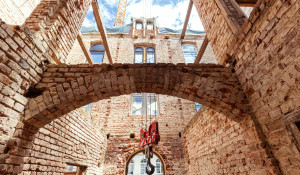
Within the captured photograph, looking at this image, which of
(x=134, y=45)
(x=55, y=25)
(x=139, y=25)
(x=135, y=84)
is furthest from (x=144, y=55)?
(x=135, y=84)

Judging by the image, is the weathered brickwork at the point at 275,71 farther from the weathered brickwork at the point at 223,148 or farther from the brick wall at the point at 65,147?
the brick wall at the point at 65,147

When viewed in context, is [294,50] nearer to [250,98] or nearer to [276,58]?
[276,58]

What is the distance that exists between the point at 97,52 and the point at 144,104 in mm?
4739

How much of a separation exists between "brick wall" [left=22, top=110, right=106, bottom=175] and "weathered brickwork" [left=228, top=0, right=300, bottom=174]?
12.2ft

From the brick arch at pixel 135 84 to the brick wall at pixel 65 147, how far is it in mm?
685

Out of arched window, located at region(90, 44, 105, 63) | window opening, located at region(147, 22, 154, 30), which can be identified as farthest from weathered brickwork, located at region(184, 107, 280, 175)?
window opening, located at region(147, 22, 154, 30)

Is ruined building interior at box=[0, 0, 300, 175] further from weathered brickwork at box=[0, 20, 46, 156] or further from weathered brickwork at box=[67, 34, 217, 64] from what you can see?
weathered brickwork at box=[67, 34, 217, 64]

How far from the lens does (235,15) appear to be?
3.20m

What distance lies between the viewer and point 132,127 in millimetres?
6512

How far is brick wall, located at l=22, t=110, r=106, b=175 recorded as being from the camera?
105 inches

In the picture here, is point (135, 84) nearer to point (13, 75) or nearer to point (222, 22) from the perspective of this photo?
point (13, 75)

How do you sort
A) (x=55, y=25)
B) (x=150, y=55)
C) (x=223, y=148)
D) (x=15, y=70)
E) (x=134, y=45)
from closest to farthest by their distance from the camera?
(x=15, y=70) → (x=55, y=25) → (x=223, y=148) → (x=150, y=55) → (x=134, y=45)

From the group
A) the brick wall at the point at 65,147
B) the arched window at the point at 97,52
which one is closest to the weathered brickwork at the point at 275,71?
the brick wall at the point at 65,147

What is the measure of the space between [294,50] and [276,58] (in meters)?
0.23
